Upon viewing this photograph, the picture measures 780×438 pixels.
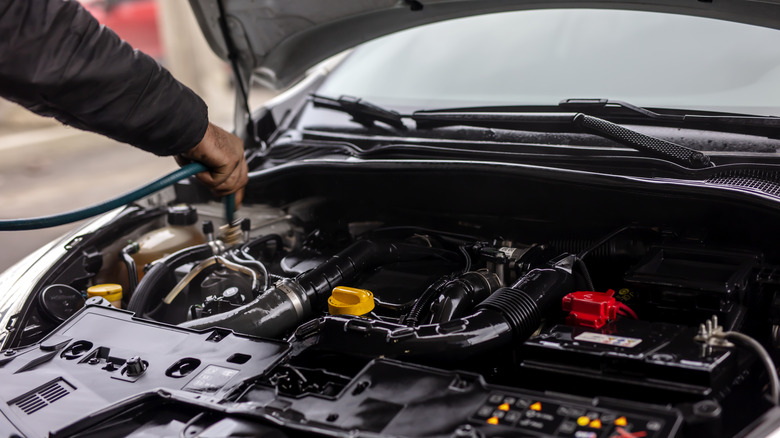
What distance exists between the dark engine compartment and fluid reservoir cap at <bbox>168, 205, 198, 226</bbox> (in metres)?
0.14

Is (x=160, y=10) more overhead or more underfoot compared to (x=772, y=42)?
more underfoot

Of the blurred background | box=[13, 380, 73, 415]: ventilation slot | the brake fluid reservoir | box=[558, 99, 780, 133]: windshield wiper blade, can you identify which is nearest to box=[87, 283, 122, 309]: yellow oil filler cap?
the brake fluid reservoir

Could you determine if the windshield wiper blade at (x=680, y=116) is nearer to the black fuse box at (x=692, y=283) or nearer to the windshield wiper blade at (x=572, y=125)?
the windshield wiper blade at (x=572, y=125)

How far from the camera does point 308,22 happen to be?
2371 millimetres

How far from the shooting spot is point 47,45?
167 cm

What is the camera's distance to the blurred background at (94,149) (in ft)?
19.5

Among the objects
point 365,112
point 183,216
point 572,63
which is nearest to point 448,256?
point 365,112

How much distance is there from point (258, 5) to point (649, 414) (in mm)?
1699

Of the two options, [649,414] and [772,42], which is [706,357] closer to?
[649,414]

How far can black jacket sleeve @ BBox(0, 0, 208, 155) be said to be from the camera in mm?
1652

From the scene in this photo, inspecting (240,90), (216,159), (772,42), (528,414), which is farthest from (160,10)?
(528,414)

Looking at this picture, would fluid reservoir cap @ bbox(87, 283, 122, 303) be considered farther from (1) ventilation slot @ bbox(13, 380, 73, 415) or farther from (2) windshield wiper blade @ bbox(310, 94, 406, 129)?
(2) windshield wiper blade @ bbox(310, 94, 406, 129)

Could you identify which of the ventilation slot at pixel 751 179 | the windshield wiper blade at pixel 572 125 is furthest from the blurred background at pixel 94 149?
the ventilation slot at pixel 751 179

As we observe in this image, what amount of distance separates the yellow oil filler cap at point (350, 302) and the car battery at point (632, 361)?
0.38m
